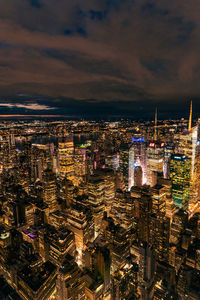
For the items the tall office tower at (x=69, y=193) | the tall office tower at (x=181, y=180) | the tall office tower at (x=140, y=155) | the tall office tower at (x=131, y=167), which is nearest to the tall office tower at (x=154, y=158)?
the tall office tower at (x=140, y=155)

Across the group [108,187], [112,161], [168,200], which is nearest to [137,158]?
[112,161]

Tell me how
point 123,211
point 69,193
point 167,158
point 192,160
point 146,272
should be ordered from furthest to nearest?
point 167,158
point 69,193
point 192,160
point 123,211
point 146,272

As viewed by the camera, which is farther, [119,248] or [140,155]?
[140,155]

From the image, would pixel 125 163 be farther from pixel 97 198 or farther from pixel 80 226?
pixel 80 226

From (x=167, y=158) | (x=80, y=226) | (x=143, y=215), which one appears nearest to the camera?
(x=80, y=226)

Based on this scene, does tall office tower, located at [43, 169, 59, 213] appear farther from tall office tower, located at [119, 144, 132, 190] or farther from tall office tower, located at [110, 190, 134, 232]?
tall office tower, located at [119, 144, 132, 190]

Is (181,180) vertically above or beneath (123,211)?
above
